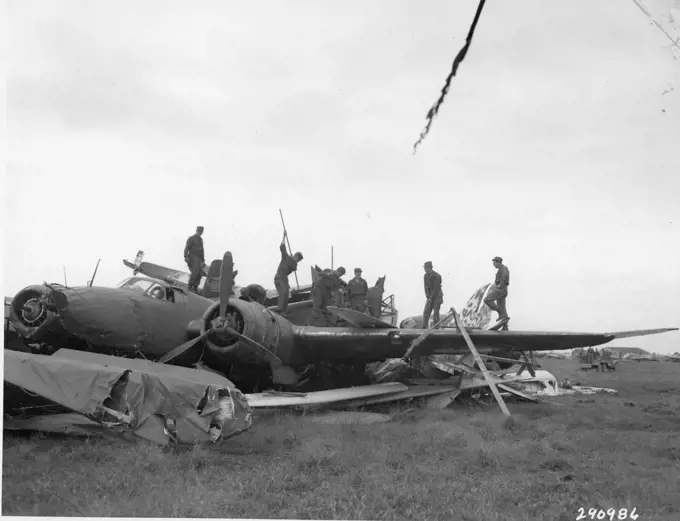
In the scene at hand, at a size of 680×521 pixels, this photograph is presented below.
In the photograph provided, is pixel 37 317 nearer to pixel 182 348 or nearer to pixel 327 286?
pixel 182 348

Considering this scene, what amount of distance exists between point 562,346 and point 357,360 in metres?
4.07

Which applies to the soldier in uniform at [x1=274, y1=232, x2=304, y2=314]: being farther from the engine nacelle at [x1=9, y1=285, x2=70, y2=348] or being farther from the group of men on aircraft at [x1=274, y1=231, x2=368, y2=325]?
the engine nacelle at [x1=9, y1=285, x2=70, y2=348]

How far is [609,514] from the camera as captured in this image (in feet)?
16.2

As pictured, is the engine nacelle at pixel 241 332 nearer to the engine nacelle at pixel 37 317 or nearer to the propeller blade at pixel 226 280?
the propeller blade at pixel 226 280

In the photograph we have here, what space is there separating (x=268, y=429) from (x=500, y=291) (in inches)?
241

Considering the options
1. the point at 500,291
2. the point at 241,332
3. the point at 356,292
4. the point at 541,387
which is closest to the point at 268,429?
the point at 241,332

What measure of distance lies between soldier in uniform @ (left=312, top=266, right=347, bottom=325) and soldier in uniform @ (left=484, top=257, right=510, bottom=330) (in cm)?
311

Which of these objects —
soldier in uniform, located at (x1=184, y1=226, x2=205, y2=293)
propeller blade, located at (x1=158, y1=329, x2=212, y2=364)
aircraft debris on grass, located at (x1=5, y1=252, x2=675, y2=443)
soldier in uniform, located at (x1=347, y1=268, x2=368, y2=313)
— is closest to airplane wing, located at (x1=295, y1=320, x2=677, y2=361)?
aircraft debris on grass, located at (x1=5, y1=252, x2=675, y2=443)

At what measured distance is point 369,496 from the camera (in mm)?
5230

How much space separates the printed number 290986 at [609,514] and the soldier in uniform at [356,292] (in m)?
8.44

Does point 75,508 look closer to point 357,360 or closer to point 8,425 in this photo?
point 8,425

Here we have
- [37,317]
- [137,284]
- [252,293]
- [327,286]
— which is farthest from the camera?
[327,286]

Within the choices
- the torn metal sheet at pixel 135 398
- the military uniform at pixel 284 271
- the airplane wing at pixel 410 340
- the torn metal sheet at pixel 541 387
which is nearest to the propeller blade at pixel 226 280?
the airplane wing at pixel 410 340

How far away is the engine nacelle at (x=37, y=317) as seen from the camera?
349 inches
